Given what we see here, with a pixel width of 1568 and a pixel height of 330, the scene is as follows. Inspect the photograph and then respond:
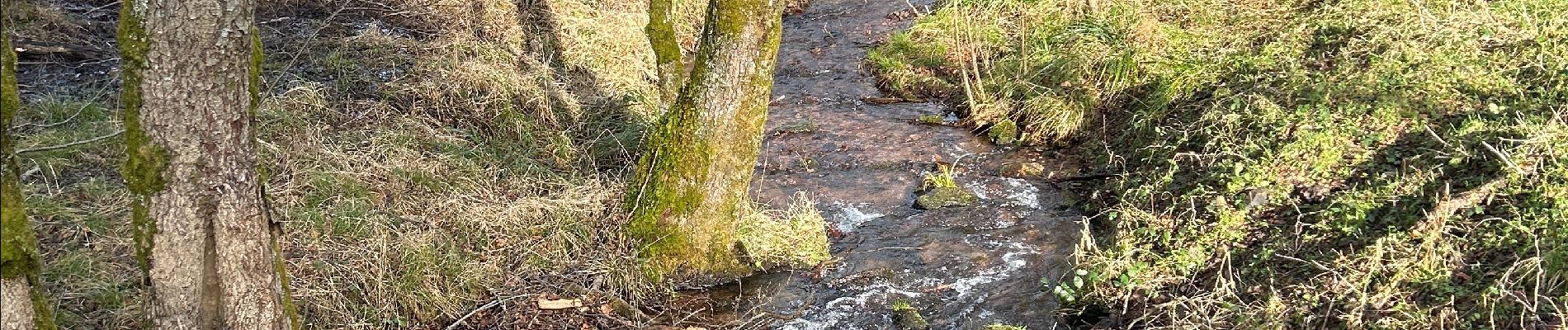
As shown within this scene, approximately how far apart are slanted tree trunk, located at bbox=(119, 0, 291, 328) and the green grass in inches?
143

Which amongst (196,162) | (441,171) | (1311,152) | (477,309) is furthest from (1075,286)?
(196,162)

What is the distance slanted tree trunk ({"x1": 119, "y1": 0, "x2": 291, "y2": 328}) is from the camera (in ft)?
9.14

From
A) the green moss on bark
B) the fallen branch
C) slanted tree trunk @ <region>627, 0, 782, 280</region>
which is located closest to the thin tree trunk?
slanted tree trunk @ <region>627, 0, 782, 280</region>

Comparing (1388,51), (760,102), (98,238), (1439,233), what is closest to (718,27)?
(760,102)

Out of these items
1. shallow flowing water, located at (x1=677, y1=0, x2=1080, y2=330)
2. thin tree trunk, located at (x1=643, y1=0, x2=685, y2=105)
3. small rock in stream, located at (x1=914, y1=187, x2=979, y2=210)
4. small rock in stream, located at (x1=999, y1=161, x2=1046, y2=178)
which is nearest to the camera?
shallow flowing water, located at (x1=677, y1=0, x2=1080, y2=330)

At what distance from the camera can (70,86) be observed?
5.77 meters

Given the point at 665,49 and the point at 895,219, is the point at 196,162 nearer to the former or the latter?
the point at 665,49

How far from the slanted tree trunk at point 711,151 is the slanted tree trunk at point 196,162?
208cm

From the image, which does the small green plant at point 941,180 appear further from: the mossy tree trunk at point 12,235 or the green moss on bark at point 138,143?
the mossy tree trunk at point 12,235

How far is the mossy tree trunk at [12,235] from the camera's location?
8.17 ft

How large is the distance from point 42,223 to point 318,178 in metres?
1.11

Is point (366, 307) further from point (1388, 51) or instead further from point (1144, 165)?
point (1388, 51)

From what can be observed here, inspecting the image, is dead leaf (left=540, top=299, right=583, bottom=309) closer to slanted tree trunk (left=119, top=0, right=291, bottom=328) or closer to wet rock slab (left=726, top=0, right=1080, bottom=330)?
wet rock slab (left=726, top=0, right=1080, bottom=330)

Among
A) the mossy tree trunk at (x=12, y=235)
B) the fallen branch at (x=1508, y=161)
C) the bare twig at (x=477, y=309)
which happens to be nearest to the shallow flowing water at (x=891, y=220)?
the bare twig at (x=477, y=309)
